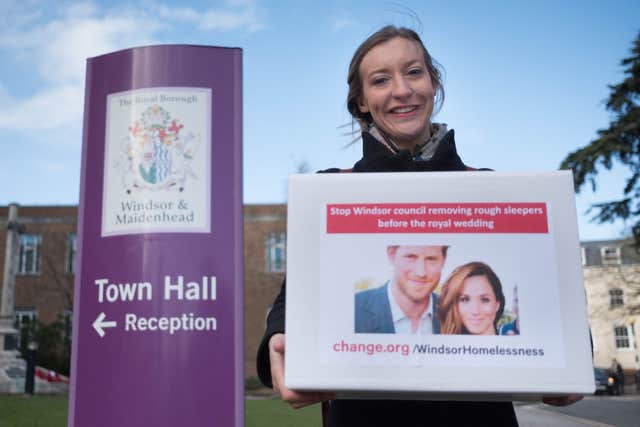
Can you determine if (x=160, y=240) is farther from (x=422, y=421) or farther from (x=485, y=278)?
(x=485, y=278)

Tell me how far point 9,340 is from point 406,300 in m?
23.5

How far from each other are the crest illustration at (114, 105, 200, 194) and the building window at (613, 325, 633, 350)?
41478mm

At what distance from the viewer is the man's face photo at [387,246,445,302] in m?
1.31

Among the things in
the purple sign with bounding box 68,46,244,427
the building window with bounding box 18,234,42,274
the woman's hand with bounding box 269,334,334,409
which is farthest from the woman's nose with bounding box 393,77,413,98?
the building window with bounding box 18,234,42,274

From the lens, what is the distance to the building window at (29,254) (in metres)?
32.9

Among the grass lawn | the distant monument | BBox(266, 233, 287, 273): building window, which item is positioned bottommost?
the grass lawn

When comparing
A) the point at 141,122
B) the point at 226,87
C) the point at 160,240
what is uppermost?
the point at 226,87

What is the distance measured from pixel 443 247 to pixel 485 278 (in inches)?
4.2

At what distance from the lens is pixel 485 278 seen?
4.30 ft

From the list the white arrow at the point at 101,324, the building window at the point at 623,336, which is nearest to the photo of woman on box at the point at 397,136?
the white arrow at the point at 101,324

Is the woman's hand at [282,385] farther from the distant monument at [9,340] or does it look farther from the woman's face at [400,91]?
the distant monument at [9,340]

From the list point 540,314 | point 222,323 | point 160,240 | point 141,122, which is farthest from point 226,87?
point 540,314

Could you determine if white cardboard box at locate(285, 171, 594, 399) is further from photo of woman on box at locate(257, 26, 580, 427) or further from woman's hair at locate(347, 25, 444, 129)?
woman's hair at locate(347, 25, 444, 129)

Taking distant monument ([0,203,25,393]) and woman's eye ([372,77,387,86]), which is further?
distant monument ([0,203,25,393])
